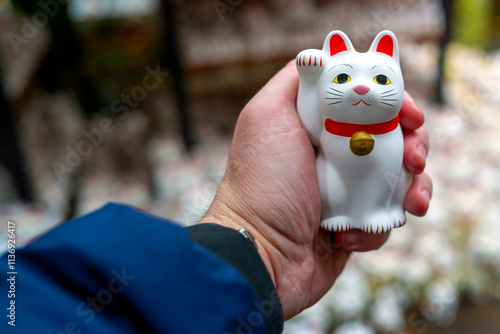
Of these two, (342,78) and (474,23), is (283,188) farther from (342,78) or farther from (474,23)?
(474,23)

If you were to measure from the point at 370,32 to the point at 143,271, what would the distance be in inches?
67.8

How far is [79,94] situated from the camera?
2400mm

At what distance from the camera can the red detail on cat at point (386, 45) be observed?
761 millimetres

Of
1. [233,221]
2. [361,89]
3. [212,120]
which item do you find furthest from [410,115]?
[212,120]

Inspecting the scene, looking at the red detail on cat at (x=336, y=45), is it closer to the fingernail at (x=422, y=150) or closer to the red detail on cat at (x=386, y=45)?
the red detail on cat at (x=386, y=45)

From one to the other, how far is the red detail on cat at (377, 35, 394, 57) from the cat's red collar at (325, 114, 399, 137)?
11 centimetres

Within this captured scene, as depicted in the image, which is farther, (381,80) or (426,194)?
(426,194)

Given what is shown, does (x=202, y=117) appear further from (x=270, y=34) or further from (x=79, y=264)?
(x=79, y=264)

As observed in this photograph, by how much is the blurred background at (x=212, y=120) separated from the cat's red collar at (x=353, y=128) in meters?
0.64

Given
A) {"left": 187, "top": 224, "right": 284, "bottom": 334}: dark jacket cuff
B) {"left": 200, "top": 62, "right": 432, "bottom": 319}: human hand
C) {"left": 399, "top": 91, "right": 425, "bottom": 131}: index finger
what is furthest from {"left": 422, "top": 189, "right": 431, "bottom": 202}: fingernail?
{"left": 187, "top": 224, "right": 284, "bottom": 334}: dark jacket cuff

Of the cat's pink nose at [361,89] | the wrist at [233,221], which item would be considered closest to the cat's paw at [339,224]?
the wrist at [233,221]

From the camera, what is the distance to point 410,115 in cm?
83

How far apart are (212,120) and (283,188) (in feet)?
5.16

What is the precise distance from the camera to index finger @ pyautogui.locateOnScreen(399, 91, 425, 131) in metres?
0.83
